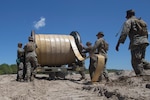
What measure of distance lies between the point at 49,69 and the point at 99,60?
10.6 feet

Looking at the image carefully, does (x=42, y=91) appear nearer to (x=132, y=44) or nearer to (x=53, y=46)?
(x=132, y=44)

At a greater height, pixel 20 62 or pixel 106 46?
pixel 106 46

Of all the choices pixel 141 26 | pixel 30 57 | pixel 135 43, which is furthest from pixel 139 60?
pixel 30 57

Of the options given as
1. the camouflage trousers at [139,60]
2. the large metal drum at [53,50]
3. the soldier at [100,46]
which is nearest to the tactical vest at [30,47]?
the large metal drum at [53,50]

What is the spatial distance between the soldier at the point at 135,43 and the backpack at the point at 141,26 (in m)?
0.07

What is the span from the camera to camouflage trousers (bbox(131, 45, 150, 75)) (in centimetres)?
852

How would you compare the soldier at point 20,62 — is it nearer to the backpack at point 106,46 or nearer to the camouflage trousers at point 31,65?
the camouflage trousers at point 31,65

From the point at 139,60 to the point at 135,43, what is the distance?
20.2 inches

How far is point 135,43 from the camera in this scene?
859 centimetres

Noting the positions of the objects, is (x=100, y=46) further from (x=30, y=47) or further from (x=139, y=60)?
(x=30, y=47)

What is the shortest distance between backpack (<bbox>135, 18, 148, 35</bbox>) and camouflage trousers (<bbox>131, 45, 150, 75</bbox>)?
43 cm

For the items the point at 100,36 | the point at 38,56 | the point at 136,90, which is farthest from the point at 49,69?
the point at 136,90

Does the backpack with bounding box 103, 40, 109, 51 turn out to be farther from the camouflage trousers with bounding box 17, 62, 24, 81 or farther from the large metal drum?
the camouflage trousers with bounding box 17, 62, 24, 81

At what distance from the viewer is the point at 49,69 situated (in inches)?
492
